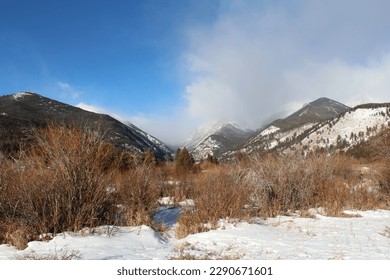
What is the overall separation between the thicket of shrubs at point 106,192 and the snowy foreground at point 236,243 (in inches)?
21.4

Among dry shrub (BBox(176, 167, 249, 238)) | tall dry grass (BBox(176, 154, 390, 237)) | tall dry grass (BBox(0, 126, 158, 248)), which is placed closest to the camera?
tall dry grass (BBox(0, 126, 158, 248))

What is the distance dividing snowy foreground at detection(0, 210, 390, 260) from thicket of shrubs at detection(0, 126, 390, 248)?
544 millimetres

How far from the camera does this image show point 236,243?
7.17 m

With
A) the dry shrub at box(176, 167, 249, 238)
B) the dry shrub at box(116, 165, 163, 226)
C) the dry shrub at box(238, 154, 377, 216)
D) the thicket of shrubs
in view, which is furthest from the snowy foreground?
the dry shrub at box(238, 154, 377, 216)

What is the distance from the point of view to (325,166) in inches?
542

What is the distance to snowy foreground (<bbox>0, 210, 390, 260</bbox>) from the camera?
599cm

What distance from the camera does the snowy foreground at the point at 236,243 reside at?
19.6ft

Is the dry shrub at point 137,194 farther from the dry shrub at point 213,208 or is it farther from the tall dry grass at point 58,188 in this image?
the dry shrub at point 213,208

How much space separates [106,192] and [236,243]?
346 cm

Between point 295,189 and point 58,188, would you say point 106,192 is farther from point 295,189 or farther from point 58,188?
point 295,189

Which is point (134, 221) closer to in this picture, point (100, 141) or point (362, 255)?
point (100, 141)

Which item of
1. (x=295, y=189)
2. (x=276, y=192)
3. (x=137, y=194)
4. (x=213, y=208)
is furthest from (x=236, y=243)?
(x=295, y=189)

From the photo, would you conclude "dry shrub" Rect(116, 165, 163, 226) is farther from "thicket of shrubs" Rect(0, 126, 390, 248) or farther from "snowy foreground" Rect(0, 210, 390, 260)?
"snowy foreground" Rect(0, 210, 390, 260)

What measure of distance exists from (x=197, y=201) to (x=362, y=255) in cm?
462
